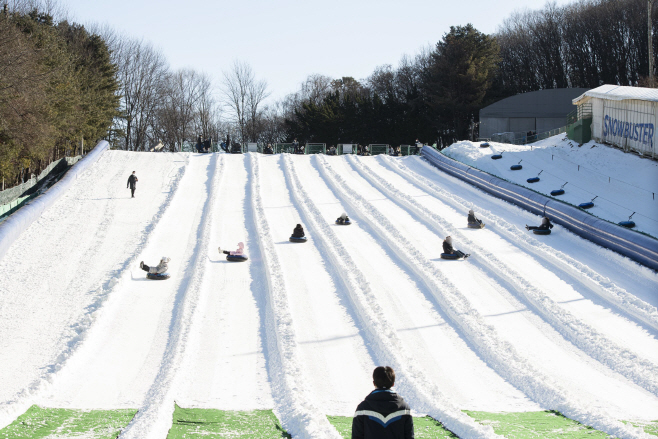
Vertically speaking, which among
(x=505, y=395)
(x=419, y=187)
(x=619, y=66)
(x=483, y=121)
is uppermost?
(x=619, y=66)

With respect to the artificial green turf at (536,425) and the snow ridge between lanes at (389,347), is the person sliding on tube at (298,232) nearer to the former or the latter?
the snow ridge between lanes at (389,347)

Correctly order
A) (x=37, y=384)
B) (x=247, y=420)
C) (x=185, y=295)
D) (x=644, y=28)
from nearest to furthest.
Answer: (x=247, y=420) < (x=37, y=384) < (x=185, y=295) < (x=644, y=28)

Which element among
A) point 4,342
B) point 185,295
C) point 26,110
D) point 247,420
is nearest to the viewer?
point 247,420

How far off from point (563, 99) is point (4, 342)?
45.5 metres

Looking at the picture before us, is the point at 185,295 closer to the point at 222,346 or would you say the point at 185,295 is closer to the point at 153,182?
the point at 222,346

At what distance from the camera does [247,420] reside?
7.40 meters

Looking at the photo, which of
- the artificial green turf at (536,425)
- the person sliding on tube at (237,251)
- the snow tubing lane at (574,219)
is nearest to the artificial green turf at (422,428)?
the artificial green turf at (536,425)

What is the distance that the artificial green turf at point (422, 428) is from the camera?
6.75 meters

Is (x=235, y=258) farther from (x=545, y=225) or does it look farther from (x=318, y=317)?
(x=545, y=225)

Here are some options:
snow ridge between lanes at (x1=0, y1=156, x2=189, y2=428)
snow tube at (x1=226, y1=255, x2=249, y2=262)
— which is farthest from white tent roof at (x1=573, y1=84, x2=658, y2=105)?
snow ridge between lanes at (x1=0, y1=156, x2=189, y2=428)

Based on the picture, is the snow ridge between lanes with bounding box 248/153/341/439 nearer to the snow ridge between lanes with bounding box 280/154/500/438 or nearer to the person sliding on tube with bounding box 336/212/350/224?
the snow ridge between lanes with bounding box 280/154/500/438

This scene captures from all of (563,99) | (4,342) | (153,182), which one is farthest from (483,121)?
(4,342)

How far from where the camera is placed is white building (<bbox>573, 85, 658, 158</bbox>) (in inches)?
1065

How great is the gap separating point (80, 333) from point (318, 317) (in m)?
4.59
